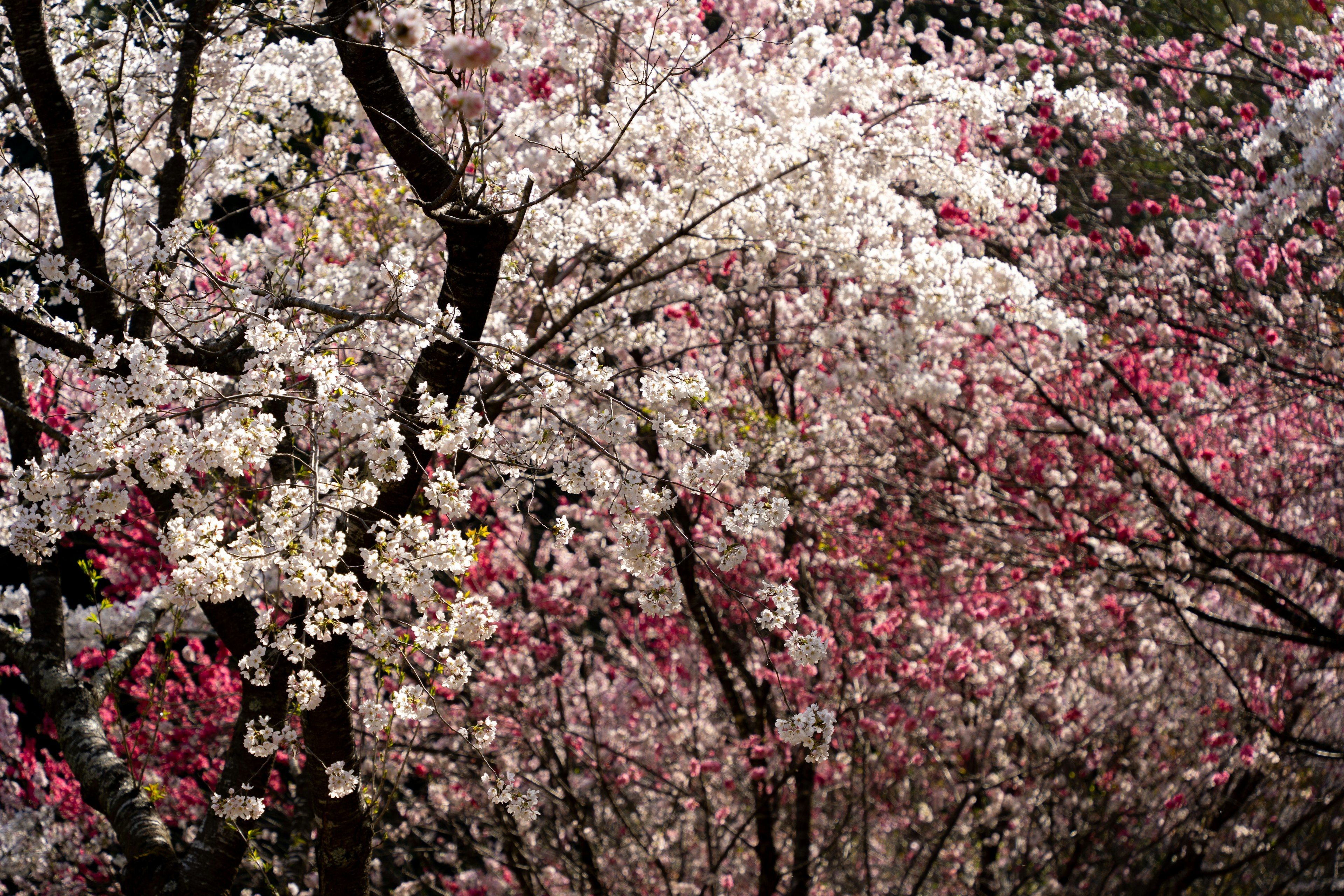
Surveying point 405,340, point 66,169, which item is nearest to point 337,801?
point 405,340

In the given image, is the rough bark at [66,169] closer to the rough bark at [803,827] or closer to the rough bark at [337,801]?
the rough bark at [337,801]

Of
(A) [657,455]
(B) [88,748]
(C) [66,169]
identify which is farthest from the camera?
(A) [657,455]

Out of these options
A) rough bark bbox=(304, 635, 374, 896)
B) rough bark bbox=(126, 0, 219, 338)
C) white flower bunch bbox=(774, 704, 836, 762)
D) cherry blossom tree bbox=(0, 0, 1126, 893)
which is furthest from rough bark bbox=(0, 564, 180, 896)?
white flower bunch bbox=(774, 704, 836, 762)

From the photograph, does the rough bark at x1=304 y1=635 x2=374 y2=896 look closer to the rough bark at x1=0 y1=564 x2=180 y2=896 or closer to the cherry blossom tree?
the cherry blossom tree

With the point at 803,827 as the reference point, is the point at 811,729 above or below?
below

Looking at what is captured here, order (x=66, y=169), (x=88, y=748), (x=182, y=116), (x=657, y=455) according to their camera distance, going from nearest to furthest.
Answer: (x=66, y=169), (x=88, y=748), (x=182, y=116), (x=657, y=455)

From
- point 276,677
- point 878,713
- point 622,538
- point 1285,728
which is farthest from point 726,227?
point 1285,728

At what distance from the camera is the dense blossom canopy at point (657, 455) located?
2.94 metres

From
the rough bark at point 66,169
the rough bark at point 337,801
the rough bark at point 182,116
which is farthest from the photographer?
the rough bark at point 182,116

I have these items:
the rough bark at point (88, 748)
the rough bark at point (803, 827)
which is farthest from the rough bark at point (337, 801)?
the rough bark at point (803, 827)

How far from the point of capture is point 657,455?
6.29m

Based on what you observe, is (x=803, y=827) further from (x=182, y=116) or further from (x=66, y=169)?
(x=66, y=169)

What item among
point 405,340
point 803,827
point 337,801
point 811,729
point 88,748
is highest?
point 405,340

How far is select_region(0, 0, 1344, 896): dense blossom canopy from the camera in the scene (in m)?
2.94
